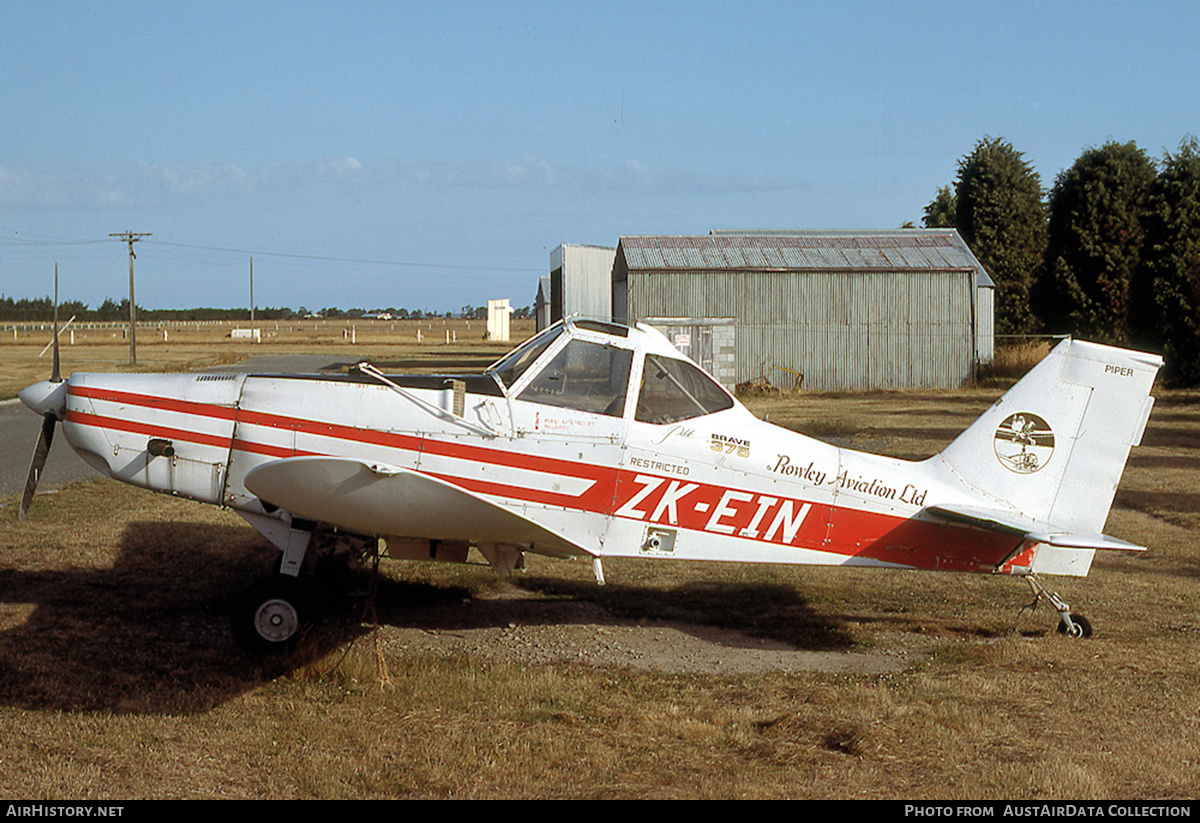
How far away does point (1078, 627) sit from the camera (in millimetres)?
7668

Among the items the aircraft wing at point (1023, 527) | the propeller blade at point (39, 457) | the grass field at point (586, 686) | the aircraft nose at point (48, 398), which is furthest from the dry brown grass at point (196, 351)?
the aircraft wing at point (1023, 527)

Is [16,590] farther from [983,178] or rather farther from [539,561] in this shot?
[983,178]

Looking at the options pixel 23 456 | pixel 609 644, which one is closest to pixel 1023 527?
pixel 609 644

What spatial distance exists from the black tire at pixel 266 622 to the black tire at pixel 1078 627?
5.69 meters

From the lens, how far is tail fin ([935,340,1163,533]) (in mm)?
7488

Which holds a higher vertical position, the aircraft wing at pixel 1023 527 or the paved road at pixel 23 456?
the aircraft wing at pixel 1023 527

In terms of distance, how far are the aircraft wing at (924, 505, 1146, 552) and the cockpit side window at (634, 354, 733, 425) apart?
184 centimetres

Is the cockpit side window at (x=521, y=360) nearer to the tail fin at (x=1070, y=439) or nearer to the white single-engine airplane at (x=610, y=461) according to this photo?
the white single-engine airplane at (x=610, y=461)

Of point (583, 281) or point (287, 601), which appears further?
point (583, 281)

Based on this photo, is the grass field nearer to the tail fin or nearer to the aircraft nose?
the tail fin

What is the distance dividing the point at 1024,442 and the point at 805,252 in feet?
90.2

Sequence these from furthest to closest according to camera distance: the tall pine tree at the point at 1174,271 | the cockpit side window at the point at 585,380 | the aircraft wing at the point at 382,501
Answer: the tall pine tree at the point at 1174,271 < the cockpit side window at the point at 585,380 < the aircraft wing at the point at 382,501

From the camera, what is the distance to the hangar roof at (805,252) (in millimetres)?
33188

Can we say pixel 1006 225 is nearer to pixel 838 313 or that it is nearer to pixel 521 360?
pixel 838 313
